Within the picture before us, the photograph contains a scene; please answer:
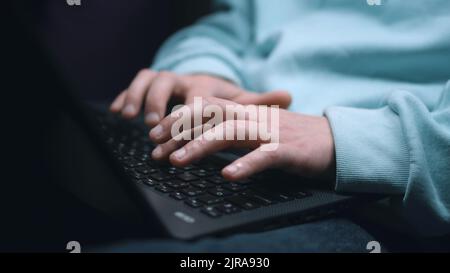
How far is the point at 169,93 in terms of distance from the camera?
723 mm

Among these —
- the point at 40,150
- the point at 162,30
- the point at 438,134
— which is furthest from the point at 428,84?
the point at 162,30

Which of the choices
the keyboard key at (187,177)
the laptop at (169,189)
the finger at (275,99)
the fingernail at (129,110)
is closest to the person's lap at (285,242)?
the laptop at (169,189)

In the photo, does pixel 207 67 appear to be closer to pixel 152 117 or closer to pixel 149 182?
pixel 152 117

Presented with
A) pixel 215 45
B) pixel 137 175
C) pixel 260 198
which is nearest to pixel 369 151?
pixel 260 198

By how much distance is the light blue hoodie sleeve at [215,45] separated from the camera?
2.79 feet

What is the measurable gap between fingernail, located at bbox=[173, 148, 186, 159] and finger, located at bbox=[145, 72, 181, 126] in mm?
191

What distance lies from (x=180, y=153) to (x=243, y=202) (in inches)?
3.8

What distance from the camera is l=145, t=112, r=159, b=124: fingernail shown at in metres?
0.68

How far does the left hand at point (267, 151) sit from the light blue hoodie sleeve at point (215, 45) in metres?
0.31

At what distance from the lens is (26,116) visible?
35 centimetres

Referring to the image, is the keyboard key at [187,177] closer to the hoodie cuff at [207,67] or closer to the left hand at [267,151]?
the left hand at [267,151]

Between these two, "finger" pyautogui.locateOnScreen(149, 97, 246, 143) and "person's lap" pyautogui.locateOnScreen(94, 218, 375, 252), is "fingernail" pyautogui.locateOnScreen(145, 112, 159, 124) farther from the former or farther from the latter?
"person's lap" pyautogui.locateOnScreen(94, 218, 375, 252)

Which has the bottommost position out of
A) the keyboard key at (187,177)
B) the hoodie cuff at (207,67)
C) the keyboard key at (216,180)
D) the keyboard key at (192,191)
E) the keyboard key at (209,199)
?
the keyboard key at (209,199)
